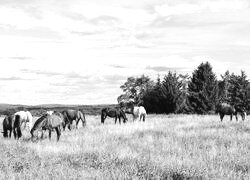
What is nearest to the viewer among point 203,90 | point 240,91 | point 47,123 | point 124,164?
point 124,164

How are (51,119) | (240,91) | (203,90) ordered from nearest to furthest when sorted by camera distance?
(51,119)
(203,90)
(240,91)

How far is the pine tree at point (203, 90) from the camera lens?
58.5m

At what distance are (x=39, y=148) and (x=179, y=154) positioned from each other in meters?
5.04

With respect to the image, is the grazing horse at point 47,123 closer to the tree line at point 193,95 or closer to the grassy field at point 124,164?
the grassy field at point 124,164

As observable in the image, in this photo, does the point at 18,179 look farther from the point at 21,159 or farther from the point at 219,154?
the point at 219,154

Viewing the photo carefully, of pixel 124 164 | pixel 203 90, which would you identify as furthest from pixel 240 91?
pixel 124 164

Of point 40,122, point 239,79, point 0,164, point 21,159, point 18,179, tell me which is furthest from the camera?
point 239,79

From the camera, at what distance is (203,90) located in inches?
2306

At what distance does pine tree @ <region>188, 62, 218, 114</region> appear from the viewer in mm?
58531

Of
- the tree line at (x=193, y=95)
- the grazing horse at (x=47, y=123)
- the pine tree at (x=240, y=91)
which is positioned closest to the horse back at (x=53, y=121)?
the grazing horse at (x=47, y=123)

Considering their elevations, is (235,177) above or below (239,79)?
below

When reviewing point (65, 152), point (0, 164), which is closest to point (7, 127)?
point (65, 152)

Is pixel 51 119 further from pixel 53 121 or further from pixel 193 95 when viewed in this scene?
pixel 193 95

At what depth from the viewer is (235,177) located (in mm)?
8359
